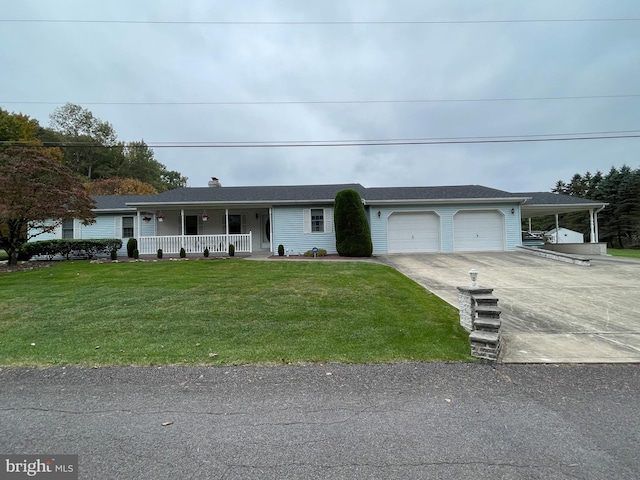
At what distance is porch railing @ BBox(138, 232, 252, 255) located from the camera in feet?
49.7

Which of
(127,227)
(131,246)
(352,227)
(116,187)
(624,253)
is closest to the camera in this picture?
(352,227)

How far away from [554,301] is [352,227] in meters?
8.57

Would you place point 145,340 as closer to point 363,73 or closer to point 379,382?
point 379,382

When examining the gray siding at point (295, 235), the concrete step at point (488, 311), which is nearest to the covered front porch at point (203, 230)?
the gray siding at point (295, 235)

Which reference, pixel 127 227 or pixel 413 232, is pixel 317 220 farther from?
pixel 127 227

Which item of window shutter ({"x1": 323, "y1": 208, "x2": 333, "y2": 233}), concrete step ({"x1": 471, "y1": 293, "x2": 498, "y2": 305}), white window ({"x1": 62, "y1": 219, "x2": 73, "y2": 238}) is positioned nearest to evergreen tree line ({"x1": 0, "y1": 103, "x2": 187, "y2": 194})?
white window ({"x1": 62, "y1": 219, "x2": 73, "y2": 238})

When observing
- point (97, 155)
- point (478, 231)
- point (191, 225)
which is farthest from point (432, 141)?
point (97, 155)

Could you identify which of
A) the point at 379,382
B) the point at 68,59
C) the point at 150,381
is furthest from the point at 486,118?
the point at 68,59

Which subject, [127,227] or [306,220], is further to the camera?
[127,227]

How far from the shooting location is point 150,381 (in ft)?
10.5

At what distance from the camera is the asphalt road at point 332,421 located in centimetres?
198

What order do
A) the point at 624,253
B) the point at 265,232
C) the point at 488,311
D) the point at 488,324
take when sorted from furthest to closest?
the point at 624,253 < the point at 265,232 < the point at 488,311 < the point at 488,324

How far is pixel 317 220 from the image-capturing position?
1602 cm

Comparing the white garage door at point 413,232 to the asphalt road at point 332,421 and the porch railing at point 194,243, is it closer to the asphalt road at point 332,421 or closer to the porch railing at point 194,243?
the porch railing at point 194,243
